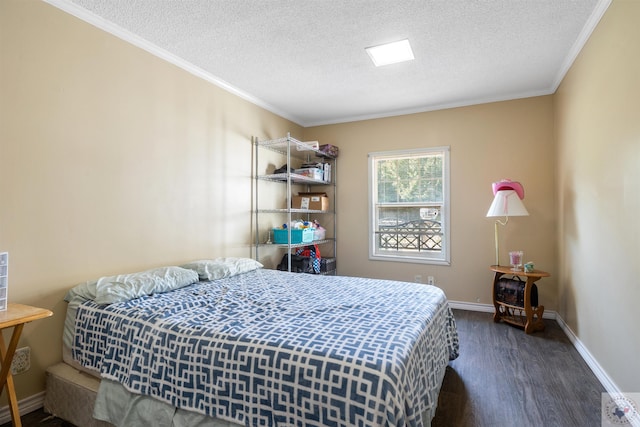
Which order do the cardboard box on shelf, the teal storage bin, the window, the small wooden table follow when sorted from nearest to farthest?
the small wooden table, the teal storage bin, the window, the cardboard box on shelf

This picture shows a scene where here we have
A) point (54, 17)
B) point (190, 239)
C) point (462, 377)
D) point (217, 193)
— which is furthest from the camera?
point (217, 193)

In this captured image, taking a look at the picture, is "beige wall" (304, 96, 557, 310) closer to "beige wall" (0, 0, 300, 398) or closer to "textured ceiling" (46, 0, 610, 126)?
"textured ceiling" (46, 0, 610, 126)

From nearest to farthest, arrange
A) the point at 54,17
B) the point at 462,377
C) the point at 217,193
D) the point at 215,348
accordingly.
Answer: the point at 215,348 → the point at 54,17 → the point at 462,377 → the point at 217,193

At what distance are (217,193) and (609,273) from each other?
3229 mm

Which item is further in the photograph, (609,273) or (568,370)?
(568,370)

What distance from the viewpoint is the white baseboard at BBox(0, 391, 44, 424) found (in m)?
1.79

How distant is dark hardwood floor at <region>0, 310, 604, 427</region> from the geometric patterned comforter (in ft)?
0.88

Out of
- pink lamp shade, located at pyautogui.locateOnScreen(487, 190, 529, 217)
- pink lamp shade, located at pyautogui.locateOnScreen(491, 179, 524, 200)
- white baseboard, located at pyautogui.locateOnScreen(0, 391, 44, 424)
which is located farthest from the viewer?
pink lamp shade, located at pyautogui.locateOnScreen(491, 179, 524, 200)

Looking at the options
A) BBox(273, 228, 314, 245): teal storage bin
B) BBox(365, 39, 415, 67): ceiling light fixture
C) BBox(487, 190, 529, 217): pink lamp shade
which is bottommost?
BBox(273, 228, 314, 245): teal storage bin

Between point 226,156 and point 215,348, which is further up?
point 226,156

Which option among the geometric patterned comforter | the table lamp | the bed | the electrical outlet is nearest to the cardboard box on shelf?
the table lamp

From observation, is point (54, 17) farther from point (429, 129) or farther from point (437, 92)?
point (429, 129)

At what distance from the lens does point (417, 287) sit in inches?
94.9

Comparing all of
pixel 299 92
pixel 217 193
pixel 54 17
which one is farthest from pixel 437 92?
pixel 54 17
